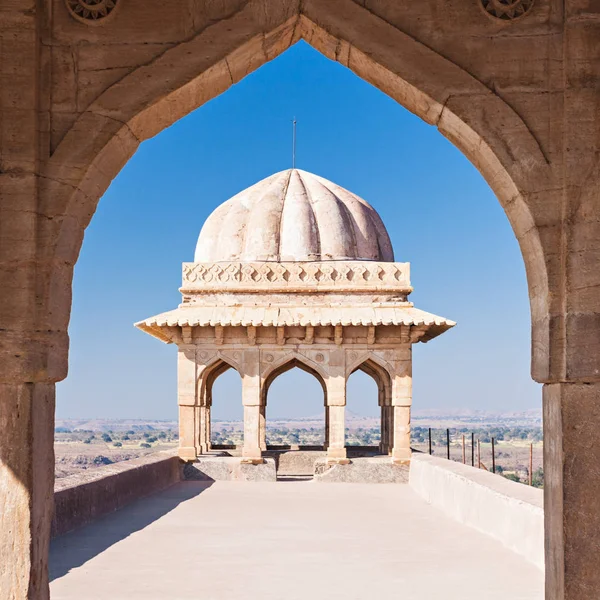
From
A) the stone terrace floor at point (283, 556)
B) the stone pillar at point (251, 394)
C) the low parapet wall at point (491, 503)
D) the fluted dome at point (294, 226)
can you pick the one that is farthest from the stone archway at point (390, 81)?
the fluted dome at point (294, 226)

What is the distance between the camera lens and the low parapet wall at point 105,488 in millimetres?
9289

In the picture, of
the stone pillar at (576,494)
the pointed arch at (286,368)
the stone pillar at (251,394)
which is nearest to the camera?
the stone pillar at (576,494)

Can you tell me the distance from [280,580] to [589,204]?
4.21 m

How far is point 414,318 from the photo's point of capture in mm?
15953

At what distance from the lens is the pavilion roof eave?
1581 cm

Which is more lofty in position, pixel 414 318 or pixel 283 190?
pixel 283 190

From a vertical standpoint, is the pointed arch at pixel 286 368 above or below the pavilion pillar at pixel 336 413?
above

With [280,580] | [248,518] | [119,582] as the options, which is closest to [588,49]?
[280,580]

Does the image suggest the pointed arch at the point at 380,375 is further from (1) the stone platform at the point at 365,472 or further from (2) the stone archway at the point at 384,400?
(1) the stone platform at the point at 365,472

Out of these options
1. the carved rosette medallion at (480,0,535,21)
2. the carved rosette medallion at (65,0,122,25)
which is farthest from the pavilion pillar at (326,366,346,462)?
the carved rosette medallion at (65,0,122,25)

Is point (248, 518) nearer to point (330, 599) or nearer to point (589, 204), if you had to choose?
point (330, 599)

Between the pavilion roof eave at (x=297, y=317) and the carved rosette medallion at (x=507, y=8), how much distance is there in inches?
419

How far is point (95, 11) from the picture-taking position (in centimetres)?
528

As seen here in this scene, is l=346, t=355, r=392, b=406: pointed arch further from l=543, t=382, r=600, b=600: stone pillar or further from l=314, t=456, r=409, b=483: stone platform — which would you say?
l=543, t=382, r=600, b=600: stone pillar
